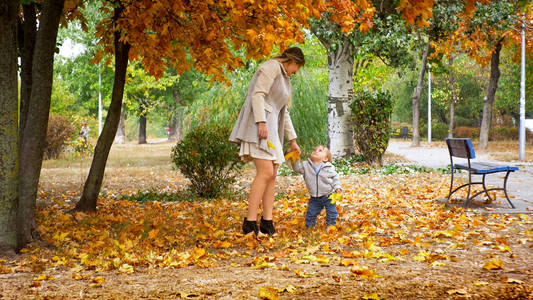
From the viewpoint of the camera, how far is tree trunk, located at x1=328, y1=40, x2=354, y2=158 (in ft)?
48.0

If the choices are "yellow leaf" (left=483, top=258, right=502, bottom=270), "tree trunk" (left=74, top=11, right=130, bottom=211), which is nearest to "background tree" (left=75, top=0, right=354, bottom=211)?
"tree trunk" (left=74, top=11, right=130, bottom=211)

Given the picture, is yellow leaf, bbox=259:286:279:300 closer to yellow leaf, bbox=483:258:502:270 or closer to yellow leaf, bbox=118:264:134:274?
yellow leaf, bbox=118:264:134:274

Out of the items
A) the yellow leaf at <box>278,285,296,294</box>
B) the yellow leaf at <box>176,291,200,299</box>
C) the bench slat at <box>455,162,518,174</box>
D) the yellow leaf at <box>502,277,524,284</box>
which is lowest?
the yellow leaf at <box>176,291,200,299</box>

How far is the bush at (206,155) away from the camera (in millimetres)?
8453

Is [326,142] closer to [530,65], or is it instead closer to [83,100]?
[530,65]

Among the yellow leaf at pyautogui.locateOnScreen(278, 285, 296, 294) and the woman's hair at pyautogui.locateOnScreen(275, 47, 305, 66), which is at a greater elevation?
the woman's hair at pyautogui.locateOnScreen(275, 47, 305, 66)

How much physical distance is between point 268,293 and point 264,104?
7.36 ft

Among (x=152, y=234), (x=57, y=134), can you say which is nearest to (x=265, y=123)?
(x=152, y=234)

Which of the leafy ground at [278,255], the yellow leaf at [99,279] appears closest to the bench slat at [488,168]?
the leafy ground at [278,255]

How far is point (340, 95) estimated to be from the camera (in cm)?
1465

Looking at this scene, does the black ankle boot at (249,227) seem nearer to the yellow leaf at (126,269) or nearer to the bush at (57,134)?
the yellow leaf at (126,269)

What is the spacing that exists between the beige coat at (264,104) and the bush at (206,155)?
10.1 feet

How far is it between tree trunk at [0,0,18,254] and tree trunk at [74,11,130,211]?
2.40 m

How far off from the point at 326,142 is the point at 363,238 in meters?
11.9
